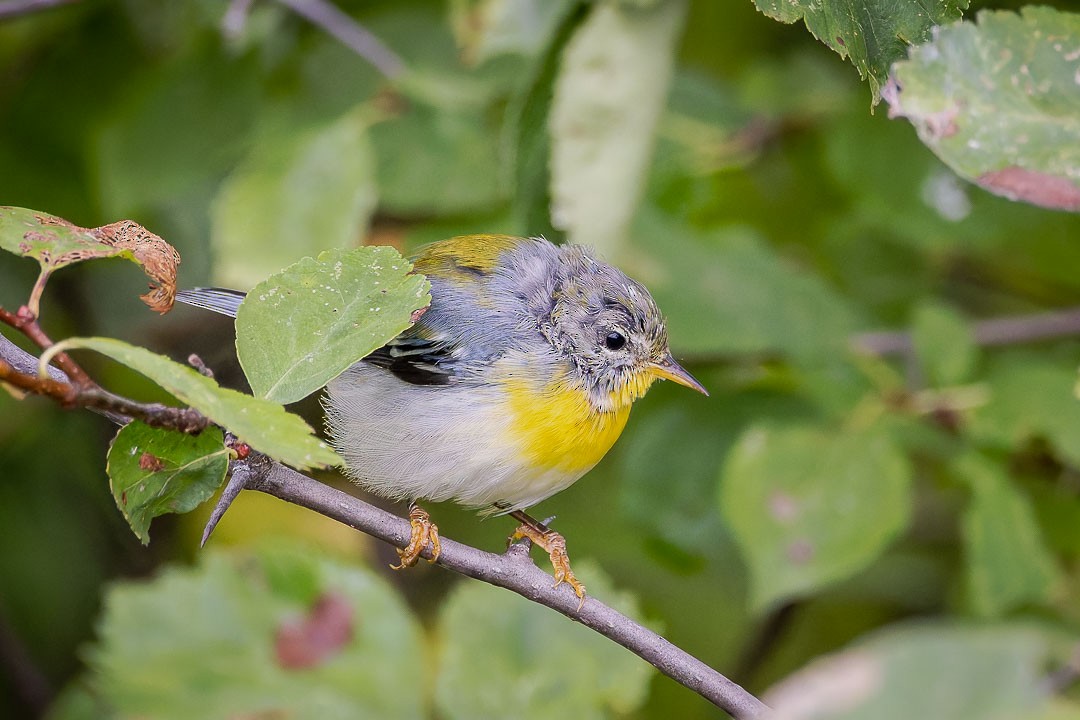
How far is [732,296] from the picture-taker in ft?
11.3

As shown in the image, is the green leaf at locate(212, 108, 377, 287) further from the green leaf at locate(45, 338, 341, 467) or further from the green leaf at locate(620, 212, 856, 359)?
the green leaf at locate(45, 338, 341, 467)

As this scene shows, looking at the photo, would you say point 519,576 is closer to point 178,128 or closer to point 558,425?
point 558,425

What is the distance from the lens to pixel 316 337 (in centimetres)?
164

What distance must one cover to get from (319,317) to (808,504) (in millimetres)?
1712

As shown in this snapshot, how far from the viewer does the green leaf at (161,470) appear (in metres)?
1.52

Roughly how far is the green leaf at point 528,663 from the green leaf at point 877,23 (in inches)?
57.8

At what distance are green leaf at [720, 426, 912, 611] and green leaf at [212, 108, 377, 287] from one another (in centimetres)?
131

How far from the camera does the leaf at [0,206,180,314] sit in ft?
4.93

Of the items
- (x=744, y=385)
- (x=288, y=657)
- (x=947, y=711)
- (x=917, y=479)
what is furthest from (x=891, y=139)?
(x=947, y=711)

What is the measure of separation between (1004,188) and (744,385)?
83.6 inches

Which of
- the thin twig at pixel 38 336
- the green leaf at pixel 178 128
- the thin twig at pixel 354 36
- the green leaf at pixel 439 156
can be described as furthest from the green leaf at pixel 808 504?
the green leaf at pixel 178 128

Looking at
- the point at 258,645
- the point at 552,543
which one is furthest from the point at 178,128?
the point at 552,543

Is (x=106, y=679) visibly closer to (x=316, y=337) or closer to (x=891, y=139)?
(x=316, y=337)

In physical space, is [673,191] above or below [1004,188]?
below
